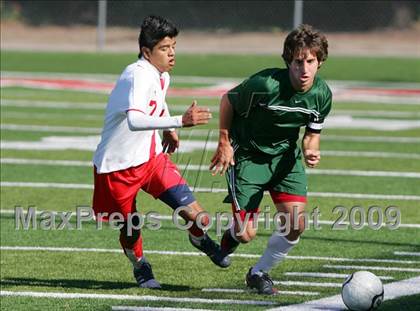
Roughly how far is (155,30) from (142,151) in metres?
0.79

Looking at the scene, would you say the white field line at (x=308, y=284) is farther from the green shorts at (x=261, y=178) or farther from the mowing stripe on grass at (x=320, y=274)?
the green shorts at (x=261, y=178)

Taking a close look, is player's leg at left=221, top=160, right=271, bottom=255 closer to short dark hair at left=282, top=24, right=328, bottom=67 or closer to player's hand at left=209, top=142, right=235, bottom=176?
player's hand at left=209, top=142, right=235, bottom=176

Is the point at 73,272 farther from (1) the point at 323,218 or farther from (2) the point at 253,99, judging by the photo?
(1) the point at 323,218

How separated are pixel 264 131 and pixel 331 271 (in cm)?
142

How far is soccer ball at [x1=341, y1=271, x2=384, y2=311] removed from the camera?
7125 millimetres

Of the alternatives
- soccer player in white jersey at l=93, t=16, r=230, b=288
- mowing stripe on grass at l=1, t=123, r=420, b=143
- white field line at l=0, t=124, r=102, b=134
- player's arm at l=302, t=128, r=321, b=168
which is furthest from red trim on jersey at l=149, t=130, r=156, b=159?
white field line at l=0, t=124, r=102, b=134

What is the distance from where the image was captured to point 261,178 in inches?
315

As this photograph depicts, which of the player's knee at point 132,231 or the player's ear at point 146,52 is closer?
the player's ear at point 146,52

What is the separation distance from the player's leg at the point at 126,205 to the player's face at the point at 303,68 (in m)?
1.22

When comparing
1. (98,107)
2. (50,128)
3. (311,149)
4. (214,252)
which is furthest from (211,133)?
(311,149)

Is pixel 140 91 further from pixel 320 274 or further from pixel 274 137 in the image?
pixel 320 274

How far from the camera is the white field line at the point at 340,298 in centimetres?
739

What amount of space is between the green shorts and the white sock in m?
0.25

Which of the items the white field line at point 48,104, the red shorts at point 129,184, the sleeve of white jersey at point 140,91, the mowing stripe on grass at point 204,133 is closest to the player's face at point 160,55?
the sleeve of white jersey at point 140,91
